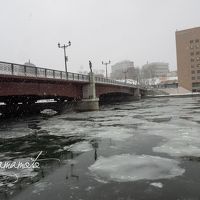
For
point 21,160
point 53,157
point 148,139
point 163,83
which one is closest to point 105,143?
point 148,139

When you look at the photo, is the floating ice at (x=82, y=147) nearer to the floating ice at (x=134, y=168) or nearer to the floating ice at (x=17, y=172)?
the floating ice at (x=134, y=168)

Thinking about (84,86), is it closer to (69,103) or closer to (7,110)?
(69,103)

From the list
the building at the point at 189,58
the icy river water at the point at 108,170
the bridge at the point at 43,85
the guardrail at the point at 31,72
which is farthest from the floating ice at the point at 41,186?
the building at the point at 189,58

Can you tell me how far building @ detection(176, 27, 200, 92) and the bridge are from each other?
80727 millimetres

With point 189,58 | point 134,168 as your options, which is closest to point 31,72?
point 134,168

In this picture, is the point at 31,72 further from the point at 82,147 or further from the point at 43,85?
the point at 82,147

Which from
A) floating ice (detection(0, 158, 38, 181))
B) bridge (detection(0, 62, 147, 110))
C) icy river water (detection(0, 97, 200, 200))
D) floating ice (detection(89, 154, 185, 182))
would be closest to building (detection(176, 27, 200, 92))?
bridge (detection(0, 62, 147, 110))

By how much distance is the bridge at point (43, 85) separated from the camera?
2941 cm

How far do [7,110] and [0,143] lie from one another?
2744cm

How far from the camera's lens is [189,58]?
134 meters

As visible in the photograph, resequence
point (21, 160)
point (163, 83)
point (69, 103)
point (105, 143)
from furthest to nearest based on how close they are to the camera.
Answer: point (163, 83)
point (69, 103)
point (105, 143)
point (21, 160)

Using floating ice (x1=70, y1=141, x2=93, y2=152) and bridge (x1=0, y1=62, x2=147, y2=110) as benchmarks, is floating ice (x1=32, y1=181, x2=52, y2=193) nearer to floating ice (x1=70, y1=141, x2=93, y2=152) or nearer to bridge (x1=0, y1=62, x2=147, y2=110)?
floating ice (x1=70, y1=141, x2=93, y2=152)

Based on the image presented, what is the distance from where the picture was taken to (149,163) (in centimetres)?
1130

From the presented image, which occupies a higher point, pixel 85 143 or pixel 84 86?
pixel 84 86
